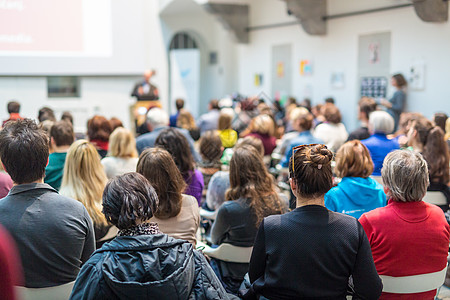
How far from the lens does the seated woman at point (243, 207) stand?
2992 millimetres

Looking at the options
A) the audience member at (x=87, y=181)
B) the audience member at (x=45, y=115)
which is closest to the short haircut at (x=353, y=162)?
the audience member at (x=87, y=181)

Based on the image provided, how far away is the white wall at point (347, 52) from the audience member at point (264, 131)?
139 inches

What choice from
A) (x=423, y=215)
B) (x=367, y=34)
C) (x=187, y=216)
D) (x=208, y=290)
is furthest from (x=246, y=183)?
(x=367, y=34)

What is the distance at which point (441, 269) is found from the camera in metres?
2.49

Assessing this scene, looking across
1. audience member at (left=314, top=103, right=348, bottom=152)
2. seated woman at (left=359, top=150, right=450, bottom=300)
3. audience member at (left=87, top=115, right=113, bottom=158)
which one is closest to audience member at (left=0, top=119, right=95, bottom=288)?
seated woman at (left=359, top=150, right=450, bottom=300)

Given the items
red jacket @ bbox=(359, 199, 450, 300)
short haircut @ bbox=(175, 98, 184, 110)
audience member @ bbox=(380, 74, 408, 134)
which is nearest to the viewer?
red jacket @ bbox=(359, 199, 450, 300)

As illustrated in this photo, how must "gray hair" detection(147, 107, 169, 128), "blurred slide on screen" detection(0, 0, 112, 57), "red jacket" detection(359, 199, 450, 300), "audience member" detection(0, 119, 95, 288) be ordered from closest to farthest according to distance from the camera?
"audience member" detection(0, 119, 95, 288), "red jacket" detection(359, 199, 450, 300), "gray hair" detection(147, 107, 169, 128), "blurred slide on screen" detection(0, 0, 112, 57)

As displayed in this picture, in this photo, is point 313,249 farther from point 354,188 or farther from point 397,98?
point 397,98

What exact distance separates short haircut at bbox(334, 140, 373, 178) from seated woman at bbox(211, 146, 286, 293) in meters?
0.45

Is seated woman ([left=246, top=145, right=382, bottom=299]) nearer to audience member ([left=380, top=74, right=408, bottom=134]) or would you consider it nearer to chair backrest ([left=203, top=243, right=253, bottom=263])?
chair backrest ([left=203, top=243, right=253, bottom=263])

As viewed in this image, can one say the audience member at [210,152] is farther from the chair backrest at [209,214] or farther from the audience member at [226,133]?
the audience member at [226,133]

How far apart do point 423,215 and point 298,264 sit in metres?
0.80

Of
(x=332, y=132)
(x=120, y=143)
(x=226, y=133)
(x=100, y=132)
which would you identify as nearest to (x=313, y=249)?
(x=120, y=143)

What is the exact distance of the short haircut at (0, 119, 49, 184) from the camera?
2.21 meters
